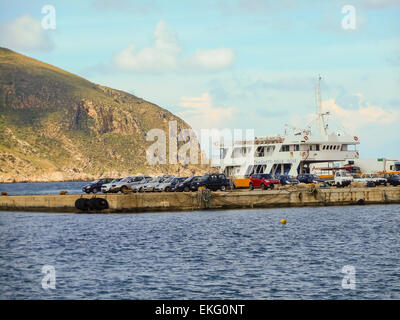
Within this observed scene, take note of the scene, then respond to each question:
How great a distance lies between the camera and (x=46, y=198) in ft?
A: 193

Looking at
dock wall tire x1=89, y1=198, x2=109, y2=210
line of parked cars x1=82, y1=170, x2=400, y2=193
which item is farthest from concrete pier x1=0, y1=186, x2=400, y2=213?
line of parked cars x1=82, y1=170, x2=400, y2=193

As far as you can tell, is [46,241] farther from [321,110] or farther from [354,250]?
[321,110]

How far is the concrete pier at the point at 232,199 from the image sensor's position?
53.4 m

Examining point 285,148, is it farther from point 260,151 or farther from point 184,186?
point 184,186

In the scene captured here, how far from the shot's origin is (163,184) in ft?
201

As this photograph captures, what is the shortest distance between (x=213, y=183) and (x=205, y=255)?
2685 cm

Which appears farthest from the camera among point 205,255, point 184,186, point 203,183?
point 184,186

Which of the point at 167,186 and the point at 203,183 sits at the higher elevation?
the point at 203,183

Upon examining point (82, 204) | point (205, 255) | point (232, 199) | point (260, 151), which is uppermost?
point (260, 151)

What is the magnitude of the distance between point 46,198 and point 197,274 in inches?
1392

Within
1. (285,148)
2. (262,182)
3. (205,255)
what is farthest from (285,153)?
(205,255)

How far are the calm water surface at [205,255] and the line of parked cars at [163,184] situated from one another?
591 cm

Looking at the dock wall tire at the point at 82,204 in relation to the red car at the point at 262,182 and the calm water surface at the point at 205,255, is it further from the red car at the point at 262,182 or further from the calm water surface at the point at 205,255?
the red car at the point at 262,182
